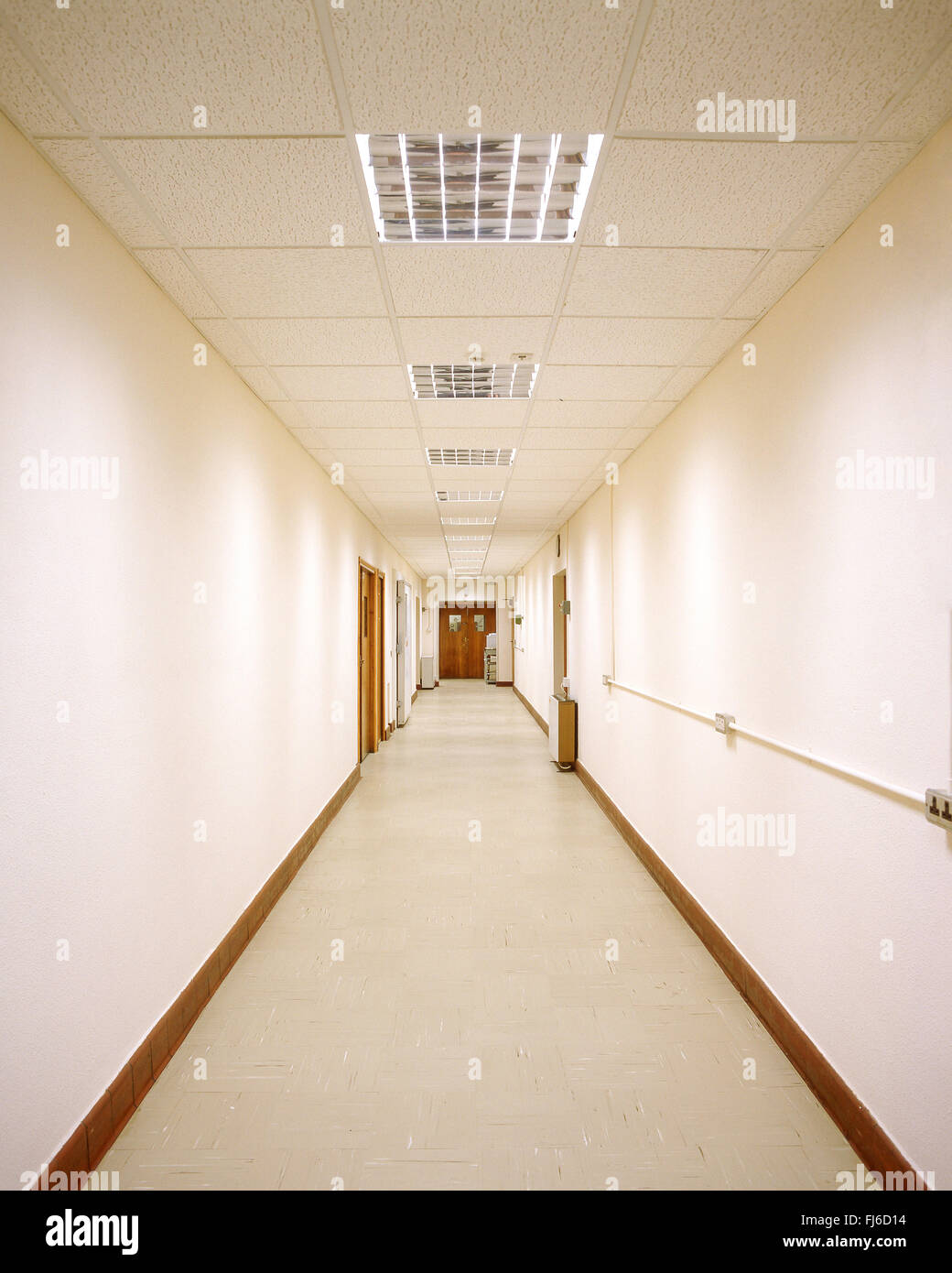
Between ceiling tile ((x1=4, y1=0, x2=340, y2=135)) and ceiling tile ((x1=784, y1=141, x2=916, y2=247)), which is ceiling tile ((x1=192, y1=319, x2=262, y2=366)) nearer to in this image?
ceiling tile ((x1=4, y1=0, x2=340, y2=135))

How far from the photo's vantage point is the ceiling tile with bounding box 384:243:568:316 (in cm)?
216

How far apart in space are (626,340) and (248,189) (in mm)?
1599

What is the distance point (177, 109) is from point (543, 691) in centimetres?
889

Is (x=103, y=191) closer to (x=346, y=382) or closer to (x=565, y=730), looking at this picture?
(x=346, y=382)

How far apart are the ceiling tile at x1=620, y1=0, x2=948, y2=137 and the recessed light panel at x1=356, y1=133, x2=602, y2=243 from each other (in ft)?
0.84

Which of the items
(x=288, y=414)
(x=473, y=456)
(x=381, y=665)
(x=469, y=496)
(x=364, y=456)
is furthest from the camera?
(x=381, y=665)

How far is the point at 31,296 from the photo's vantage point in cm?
164

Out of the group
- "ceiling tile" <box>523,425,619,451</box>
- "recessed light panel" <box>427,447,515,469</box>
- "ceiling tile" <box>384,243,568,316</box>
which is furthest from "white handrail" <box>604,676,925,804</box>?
"recessed light panel" <box>427,447,515,469</box>

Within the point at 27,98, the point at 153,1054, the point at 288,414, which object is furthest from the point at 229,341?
the point at 153,1054

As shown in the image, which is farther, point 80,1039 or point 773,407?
point 773,407

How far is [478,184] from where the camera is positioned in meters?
1.91

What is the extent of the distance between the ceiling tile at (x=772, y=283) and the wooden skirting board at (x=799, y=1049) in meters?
2.60

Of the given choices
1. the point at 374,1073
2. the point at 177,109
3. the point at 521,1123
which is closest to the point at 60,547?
the point at 177,109

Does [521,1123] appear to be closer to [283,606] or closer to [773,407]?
[773,407]
